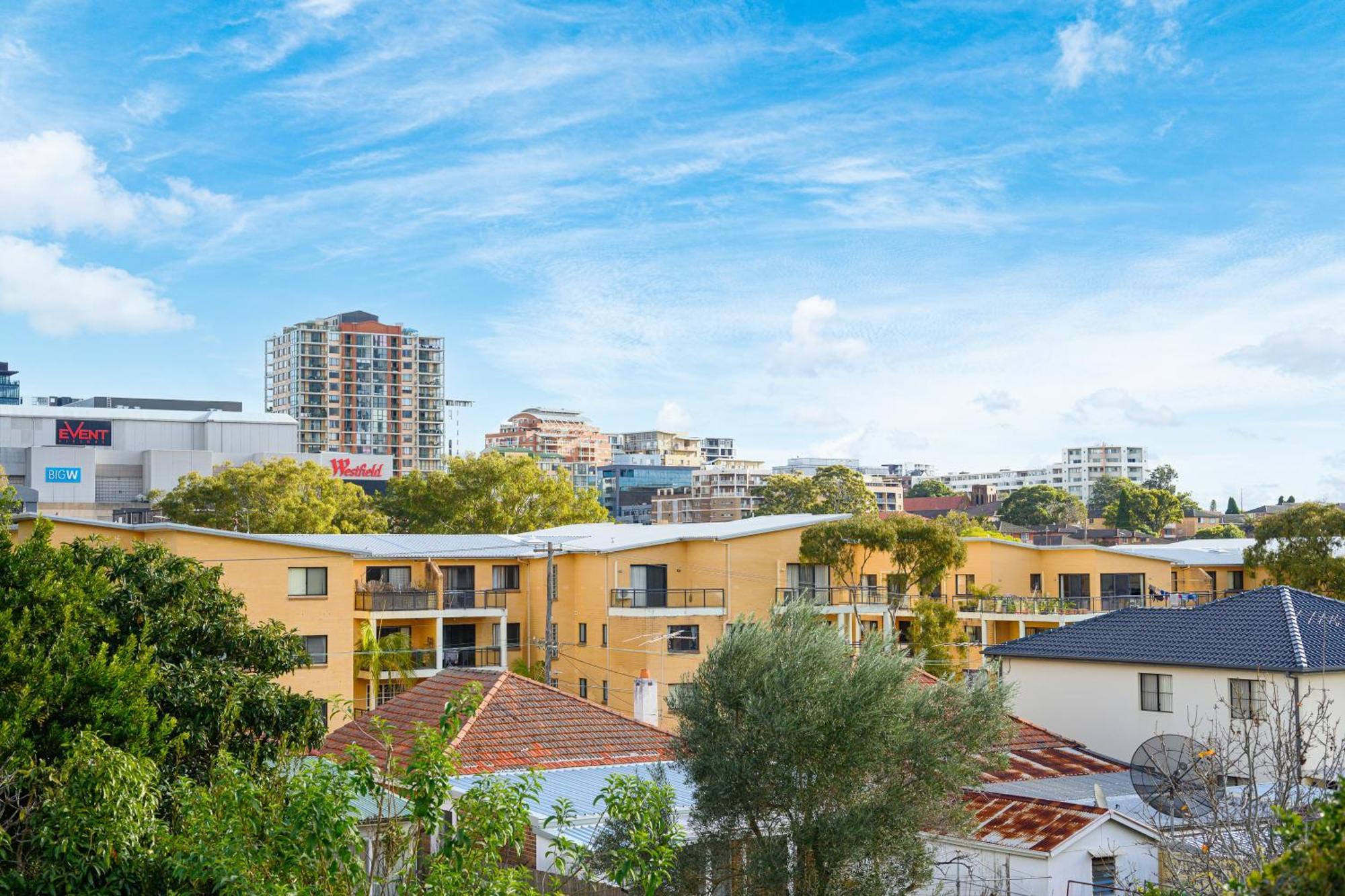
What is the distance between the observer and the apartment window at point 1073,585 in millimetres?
65625

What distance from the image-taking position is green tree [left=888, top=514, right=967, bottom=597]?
55281mm

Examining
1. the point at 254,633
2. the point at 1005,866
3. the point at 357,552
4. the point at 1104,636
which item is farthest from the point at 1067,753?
the point at 357,552

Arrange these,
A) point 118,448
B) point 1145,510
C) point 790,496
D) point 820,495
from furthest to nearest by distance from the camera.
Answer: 1. point 1145,510
2. point 118,448
3. point 790,496
4. point 820,495

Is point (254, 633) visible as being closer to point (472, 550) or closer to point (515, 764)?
point (515, 764)

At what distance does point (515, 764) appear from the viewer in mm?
24625

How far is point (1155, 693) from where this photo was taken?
33688 millimetres

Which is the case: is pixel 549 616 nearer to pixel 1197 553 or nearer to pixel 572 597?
pixel 572 597

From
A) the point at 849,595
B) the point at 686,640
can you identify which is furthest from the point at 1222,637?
the point at 849,595

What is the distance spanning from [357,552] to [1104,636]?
1093 inches

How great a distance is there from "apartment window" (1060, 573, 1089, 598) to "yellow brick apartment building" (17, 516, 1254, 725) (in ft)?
12.1

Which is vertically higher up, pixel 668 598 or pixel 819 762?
pixel 668 598

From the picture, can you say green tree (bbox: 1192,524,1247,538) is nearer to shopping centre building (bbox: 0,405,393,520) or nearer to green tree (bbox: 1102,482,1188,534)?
green tree (bbox: 1102,482,1188,534)

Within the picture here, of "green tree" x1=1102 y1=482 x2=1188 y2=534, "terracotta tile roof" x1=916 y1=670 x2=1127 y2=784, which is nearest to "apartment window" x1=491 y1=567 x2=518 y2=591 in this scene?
"terracotta tile roof" x1=916 y1=670 x2=1127 y2=784

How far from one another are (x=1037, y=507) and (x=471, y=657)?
112 metres
